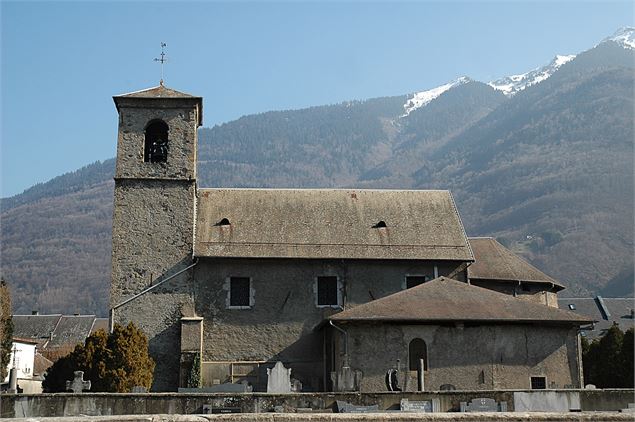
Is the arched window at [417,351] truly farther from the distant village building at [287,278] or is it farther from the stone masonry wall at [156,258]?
the stone masonry wall at [156,258]

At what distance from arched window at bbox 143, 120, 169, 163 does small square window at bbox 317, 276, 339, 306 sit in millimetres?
9010

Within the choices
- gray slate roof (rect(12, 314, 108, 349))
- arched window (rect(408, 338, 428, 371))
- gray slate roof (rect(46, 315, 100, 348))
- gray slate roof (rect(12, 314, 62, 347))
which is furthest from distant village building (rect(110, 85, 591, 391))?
gray slate roof (rect(12, 314, 62, 347))

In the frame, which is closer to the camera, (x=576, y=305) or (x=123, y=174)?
(x=123, y=174)

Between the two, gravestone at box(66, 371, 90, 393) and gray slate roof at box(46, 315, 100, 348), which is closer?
gravestone at box(66, 371, 90, 393)

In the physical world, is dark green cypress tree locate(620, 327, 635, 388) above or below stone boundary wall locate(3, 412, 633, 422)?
above

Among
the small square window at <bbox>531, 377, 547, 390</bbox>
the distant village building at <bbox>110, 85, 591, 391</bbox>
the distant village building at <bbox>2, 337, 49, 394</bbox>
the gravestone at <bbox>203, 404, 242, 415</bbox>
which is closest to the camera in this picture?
the gravestone at <bbox>203, 404, 242, 415</bbox>

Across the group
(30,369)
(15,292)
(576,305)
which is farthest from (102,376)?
(15,292)

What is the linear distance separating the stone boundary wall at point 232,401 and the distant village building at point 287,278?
8392 mm

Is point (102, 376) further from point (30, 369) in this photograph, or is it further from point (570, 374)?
point (30, 369)

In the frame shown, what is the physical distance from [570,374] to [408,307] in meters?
6.81

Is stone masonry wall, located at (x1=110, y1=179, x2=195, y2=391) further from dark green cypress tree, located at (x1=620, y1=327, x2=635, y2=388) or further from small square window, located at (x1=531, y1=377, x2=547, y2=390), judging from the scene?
dark green cypress tree, located at (x1=620, y1=327, x2=635, y2=388)

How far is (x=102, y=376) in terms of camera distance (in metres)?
31.5

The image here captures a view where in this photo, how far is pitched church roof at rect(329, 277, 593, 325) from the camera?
30.6 metres

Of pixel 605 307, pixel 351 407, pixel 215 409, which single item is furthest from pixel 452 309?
pixel 605 307
